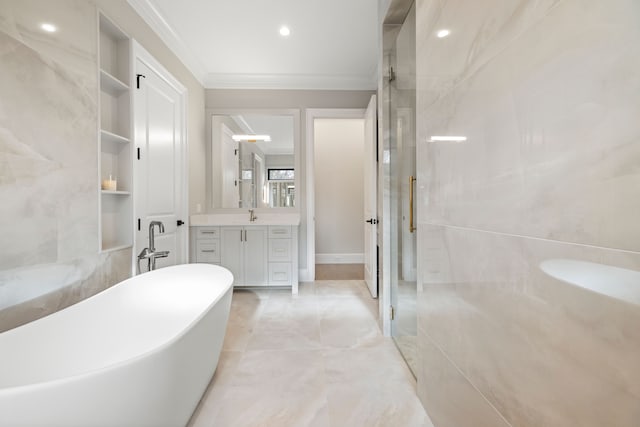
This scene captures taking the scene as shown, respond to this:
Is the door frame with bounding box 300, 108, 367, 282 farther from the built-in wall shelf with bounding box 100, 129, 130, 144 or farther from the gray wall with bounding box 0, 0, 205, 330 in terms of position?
the gray wall with bounding box 0, 0, 205, 330

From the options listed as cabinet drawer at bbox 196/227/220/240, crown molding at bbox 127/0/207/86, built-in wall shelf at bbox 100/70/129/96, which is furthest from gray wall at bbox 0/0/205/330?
cabinet drawer at bbox 196/227/220/240

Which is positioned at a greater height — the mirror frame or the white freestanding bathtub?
the mirror frame

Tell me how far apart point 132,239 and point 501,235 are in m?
2.43

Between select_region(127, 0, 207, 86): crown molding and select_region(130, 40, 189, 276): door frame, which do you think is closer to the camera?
→ select_region(127, 0, 207, 86): crown molding

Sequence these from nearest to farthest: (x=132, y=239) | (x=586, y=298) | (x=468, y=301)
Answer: (x=586, y=298) < (x=468, y=301) < (x=132, y=239)

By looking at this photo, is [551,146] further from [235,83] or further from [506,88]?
[235,83]

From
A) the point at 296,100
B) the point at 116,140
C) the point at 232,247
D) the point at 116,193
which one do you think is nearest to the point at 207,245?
the point at 232,247

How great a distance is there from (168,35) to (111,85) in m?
1.02

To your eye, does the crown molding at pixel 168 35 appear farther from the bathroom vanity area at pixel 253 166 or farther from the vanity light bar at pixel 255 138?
the vanity light bar at pixel 255 138

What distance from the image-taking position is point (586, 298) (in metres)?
0.60

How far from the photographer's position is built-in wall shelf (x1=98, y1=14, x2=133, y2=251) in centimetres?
213

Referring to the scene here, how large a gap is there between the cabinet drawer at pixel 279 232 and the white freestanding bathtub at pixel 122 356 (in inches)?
47.3

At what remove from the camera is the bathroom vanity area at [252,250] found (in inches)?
137

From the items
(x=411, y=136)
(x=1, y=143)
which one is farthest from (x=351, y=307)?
(x=1, y=143)
